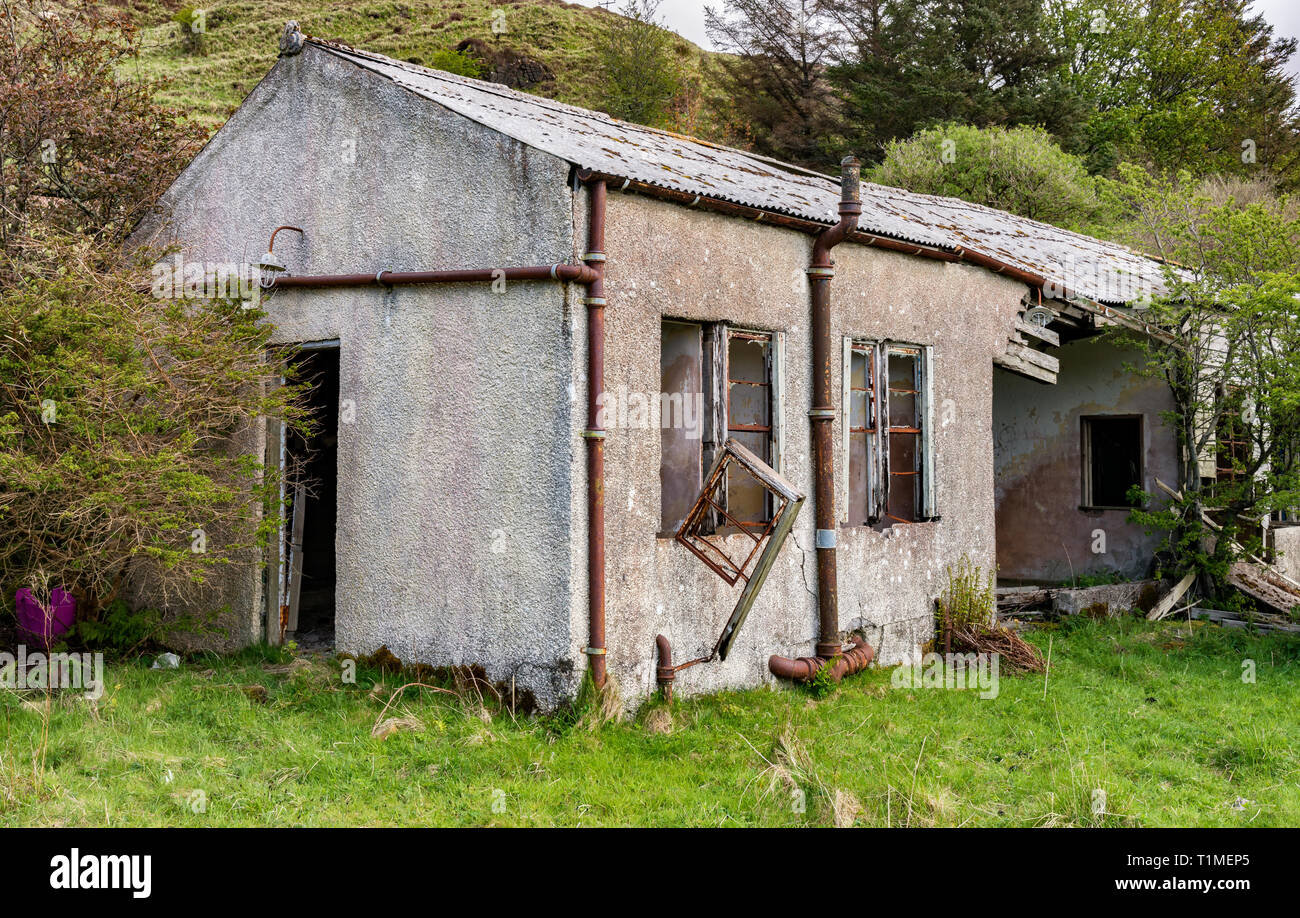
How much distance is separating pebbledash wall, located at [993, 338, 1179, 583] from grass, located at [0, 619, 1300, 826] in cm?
457

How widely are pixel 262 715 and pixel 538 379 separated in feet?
9.45

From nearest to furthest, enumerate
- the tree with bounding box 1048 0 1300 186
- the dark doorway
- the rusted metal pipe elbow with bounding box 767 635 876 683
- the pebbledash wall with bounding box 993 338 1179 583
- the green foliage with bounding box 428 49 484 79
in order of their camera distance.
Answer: the rusted metal pipe elbow with bounding box 767 635 876 683
the dark doorway
the pebbledash wall with bounding box 993 338 1179 583
the tree with bounding box 1048 0 1300 186
the green foliage with bounding box 428 49 484 79

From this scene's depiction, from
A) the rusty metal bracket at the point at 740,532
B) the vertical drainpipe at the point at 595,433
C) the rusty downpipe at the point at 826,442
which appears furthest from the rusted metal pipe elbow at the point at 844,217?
the vertical drainpipe at the point at 595,433

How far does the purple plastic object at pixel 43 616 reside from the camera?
7828 millimetres

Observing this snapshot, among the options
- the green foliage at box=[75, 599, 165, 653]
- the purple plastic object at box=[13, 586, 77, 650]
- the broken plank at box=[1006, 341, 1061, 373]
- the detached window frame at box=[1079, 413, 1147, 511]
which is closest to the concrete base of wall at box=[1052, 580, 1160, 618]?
the detached window frame at box=[1079, 413, 1147, 511]

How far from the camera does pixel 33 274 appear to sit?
782 centimetres

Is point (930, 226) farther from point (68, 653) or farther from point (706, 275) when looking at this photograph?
point (68, 653)

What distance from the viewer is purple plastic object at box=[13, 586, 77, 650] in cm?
783

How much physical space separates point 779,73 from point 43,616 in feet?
110

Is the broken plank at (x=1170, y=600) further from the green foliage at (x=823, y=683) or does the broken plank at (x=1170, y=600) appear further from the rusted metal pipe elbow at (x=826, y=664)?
the green foliage at (x=823, y=683)

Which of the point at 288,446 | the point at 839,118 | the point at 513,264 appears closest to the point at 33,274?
the point at 288,446

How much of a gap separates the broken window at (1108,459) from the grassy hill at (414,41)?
23.1 m

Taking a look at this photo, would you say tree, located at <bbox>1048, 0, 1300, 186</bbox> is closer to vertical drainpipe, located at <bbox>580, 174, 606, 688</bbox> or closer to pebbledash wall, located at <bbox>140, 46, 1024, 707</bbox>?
pebbledash wall, located at <bbox>140, 46, 1024, 707</bbox>

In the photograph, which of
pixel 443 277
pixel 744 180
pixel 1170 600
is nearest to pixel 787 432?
pixel 744 180
